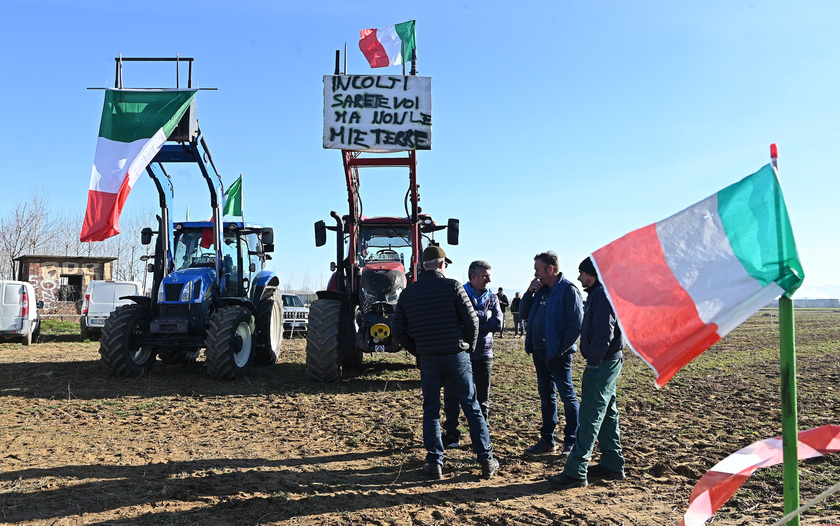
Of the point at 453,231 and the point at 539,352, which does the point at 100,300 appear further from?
the point at 539,352

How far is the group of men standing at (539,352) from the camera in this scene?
4.54 meters

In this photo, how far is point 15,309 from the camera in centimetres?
1519

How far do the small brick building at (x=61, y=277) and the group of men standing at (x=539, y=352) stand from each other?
21677 mm

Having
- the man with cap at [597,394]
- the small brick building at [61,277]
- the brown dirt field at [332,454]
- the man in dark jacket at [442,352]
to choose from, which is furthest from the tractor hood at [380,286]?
the small brick building at [61,277]

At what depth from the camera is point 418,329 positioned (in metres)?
4.92

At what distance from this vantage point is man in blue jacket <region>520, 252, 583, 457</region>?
5.19 metres

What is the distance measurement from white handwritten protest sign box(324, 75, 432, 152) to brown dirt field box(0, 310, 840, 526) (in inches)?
133

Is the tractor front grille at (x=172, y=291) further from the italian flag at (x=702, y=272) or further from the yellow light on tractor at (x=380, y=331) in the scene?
the italian flag at (x=702, y=272)

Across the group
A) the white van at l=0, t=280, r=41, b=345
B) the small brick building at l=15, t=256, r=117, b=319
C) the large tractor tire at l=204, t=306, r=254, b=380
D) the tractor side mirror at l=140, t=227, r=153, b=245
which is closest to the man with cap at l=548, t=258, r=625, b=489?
the large tractor tire at l=204, t=306, r=254, b=380

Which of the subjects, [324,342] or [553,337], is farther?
[324,342]

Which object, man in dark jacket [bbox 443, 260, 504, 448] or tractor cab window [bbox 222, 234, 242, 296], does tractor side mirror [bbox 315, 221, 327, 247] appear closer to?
tractor cab window [bbox 222, 234, 242, 296]

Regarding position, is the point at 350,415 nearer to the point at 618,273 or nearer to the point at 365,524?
the point at 365,524

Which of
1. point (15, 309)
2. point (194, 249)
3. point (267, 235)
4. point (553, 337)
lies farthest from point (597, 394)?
point (15, 309)

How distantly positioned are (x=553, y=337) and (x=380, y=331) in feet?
12.5
